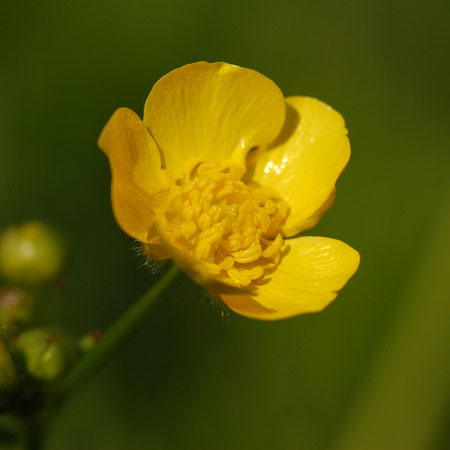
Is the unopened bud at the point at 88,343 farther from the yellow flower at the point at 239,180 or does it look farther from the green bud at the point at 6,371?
the yellow flower at the point at 239,180

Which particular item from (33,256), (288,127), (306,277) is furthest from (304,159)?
(33,256)

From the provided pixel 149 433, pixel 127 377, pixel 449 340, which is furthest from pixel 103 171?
pixel 449 340

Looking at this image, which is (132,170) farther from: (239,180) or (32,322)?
(32,322)

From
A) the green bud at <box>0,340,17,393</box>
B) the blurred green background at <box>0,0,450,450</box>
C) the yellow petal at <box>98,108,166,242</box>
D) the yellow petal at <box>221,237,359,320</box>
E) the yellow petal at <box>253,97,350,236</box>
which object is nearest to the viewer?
the yellow petal at <box>98,108,166,242</box>

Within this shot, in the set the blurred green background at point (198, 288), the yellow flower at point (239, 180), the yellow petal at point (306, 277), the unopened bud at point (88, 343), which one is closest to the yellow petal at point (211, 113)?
the yellow flower at point (239, 180)

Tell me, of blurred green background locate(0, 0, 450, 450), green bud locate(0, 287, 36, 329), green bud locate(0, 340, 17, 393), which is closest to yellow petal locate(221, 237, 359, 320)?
green bud locate(0, 340, 17, 393)

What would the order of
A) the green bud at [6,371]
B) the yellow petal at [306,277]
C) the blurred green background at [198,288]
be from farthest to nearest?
the blurred green background at [198,288]
the yellow petal at [306,277]
the green bud at [6,371]

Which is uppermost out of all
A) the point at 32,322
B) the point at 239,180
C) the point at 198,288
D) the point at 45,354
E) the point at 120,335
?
the point at 239,180

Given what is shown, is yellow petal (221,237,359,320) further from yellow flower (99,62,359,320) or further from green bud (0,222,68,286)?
green bud (0,222,68,286)
